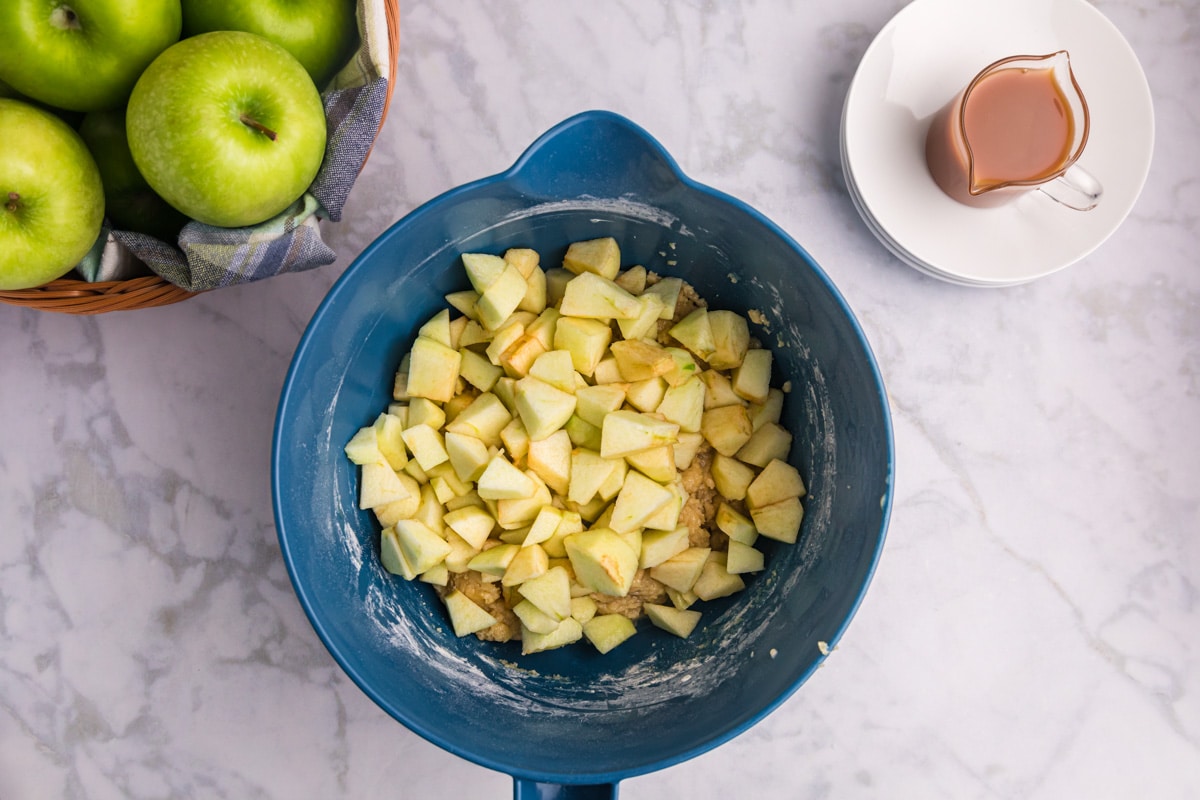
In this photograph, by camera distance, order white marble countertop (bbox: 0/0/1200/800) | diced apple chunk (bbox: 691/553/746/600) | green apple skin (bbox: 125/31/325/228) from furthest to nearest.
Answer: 1. white marble countertop (bbox: 0/0/1200/800)
2. diced apple chunk (bbox: 691/553/746/600)
3. green apple skin (bbox: 125/31/325/228)

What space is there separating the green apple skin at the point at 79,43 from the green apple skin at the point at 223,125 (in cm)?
3

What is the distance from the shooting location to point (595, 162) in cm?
96

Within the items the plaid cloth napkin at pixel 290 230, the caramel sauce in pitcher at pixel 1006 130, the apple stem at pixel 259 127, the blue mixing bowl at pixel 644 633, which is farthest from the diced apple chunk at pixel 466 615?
the caramel sauce in pitcher at pixel 1006 130

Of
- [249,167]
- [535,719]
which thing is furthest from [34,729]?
[249,167]

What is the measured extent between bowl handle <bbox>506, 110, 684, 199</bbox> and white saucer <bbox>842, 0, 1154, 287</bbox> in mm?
357

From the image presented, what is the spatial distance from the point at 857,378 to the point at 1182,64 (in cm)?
80

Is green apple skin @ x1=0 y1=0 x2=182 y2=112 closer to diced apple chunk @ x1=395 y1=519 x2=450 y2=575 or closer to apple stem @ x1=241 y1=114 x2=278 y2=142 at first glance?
apple stem @ x1=241 y1=114 x2=278 y2=142

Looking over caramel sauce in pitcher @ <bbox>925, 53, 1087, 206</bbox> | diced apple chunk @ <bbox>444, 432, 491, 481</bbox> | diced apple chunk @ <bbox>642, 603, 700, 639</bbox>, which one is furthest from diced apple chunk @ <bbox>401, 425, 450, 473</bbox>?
caramel sauce in pitcher @ <bbox>925, 53, 1087, 206</bbox>

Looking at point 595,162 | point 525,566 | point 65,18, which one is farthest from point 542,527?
point 65,18

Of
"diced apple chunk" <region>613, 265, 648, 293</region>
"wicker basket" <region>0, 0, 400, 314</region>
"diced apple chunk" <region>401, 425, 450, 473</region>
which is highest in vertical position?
"diced apple chunk" <region>613, 265, 648, 293</region>

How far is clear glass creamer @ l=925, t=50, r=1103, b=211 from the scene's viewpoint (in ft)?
3.70

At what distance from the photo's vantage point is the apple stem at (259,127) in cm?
89

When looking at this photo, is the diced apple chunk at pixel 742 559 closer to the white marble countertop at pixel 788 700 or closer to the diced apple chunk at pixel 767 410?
the diced apple chunk at pixel 767 410

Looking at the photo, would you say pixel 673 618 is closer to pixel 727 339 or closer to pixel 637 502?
pixel 637 502
